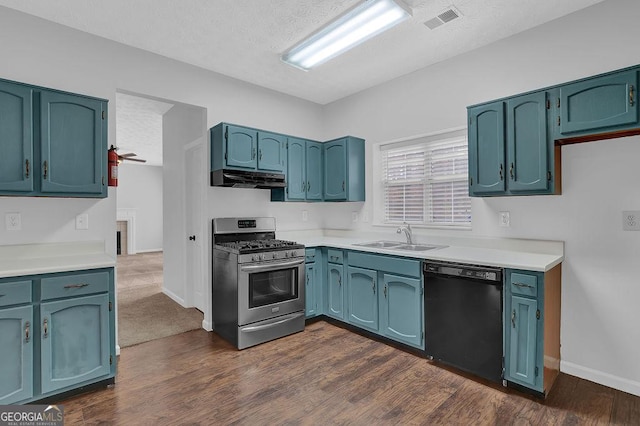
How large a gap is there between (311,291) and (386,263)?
1.03 metres

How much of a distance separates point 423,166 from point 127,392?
3.43 metres

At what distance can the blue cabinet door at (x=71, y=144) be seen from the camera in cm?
235

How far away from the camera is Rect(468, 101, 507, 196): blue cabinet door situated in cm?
264

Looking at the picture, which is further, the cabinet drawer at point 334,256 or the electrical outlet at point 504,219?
the cabinet drawer at point 334,256

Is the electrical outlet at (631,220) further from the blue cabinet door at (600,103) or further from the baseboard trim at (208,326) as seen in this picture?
the baseboard trim at (208,326)

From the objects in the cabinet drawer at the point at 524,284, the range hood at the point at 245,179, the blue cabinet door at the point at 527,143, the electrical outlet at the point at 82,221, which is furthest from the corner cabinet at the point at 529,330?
the electrical outlet at the point at 82,221

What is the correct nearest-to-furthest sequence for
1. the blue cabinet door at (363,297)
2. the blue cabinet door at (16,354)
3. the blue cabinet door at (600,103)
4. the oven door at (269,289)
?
the blue cabinet door at (16,354), the blue cabinet door at (600,103), the oven door at (269,289), the blue cabinet door at (363,297)

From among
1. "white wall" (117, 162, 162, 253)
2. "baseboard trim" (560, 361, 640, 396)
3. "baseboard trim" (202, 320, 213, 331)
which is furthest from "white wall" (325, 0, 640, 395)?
"white wall" (117, 162, 162, 253)

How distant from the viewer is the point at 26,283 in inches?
80.6

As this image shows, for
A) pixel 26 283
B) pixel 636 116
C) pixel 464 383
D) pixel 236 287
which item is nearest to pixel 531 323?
pixel 464 383

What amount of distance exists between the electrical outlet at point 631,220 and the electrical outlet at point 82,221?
14.0ft

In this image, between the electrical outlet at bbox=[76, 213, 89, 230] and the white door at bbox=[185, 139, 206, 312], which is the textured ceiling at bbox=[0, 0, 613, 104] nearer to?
the white door at bbox=[185, 139, 206, 312]

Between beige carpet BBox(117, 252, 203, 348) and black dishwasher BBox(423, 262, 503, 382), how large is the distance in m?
2.58

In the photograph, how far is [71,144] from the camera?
2.45 meters
